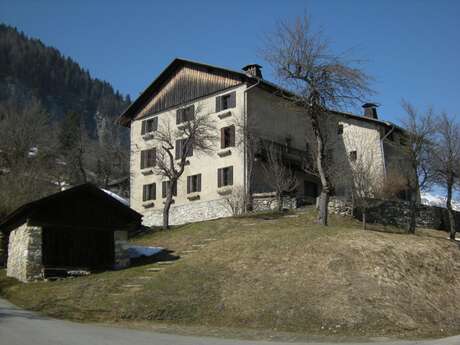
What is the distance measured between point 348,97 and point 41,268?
1525cm

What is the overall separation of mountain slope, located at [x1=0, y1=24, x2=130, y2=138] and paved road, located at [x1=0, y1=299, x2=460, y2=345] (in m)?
138

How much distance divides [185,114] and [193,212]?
23.1 feet

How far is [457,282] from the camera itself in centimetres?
1955

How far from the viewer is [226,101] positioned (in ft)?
132

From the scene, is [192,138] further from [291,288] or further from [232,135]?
[291,288]

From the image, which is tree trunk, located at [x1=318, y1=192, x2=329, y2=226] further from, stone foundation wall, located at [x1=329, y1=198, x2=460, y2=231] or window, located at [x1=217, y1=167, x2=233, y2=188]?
window, located at [x1=217, y1=167, x2=233, y2=188]

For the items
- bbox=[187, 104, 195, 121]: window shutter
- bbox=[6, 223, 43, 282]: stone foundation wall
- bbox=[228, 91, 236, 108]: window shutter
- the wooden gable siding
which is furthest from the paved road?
bbox=[187, 104, 195, 121]: window shutter

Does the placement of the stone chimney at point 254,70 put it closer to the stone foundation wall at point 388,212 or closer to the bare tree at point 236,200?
Answer: the bare tree at point 236,200

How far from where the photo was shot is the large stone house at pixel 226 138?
3822 centimetres

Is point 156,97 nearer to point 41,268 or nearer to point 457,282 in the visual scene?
point 41,268

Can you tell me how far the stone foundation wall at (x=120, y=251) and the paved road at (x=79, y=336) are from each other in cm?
852

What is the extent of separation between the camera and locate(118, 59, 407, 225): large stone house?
38.2 meters

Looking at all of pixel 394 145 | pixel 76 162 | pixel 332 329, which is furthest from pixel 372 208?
pixel 76 162

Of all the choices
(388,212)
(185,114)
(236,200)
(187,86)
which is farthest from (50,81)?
(388,212)
